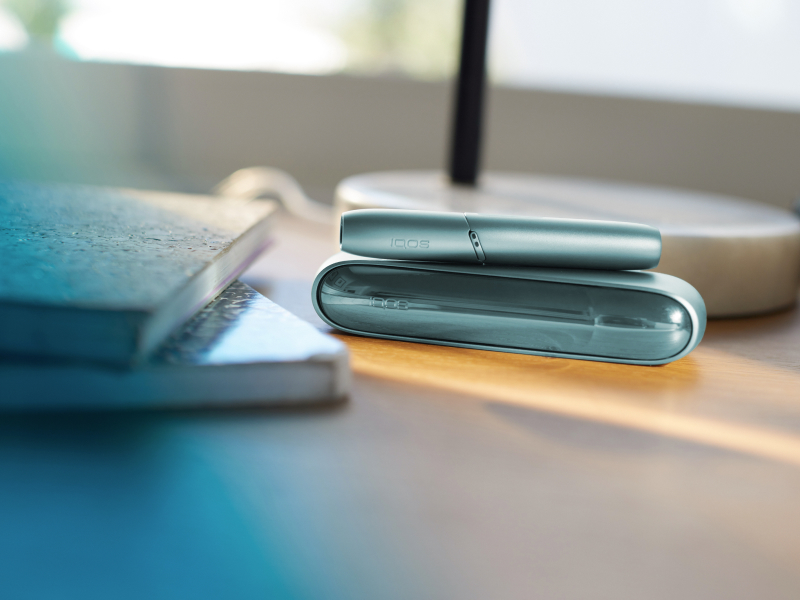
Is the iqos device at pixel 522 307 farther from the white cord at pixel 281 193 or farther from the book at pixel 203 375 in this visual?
the white cord at pixel 281 193

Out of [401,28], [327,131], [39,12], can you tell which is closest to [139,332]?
[327,131]

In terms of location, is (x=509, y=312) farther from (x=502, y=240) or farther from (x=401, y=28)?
(x=401, y=28)

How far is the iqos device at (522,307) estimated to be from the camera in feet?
1.04

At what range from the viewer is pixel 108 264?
285 mm

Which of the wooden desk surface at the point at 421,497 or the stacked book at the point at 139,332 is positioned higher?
the stacked book at the point at 139,332

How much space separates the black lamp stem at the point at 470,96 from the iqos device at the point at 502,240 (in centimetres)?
28

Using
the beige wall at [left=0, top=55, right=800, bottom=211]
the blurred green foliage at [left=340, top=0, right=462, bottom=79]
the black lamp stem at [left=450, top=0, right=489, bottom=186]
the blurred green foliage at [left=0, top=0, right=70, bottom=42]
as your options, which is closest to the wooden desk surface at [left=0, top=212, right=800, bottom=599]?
the black lamp stem at [left=450, top=0, right=489, bottom=186]

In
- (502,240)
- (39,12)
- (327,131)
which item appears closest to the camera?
(502,240)

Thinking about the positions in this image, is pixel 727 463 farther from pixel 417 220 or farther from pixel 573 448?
pixel 417 220

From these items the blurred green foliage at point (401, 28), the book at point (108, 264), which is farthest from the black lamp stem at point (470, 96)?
the blurred green foliage at point (401, 28)

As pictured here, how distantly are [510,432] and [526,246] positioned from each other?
10 centimetres

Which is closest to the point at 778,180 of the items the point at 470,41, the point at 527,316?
the point at 470,41

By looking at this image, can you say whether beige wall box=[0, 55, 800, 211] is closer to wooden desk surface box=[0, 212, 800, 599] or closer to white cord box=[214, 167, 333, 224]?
white cord box=[214, 167, 333, 224]

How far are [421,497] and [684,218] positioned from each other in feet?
1.21
